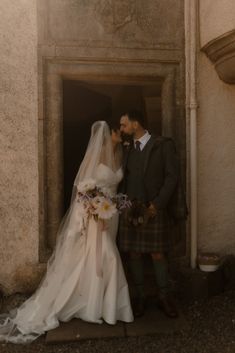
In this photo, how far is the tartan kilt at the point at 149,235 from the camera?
13.4 feet

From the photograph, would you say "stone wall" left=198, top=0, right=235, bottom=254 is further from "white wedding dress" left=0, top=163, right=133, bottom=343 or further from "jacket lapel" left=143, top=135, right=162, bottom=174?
"white wedding dress" left=0, top=163, right=133, bottom=343

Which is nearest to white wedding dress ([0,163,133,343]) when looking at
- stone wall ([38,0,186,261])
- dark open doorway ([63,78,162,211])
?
stone wall ([38,0,186,261])

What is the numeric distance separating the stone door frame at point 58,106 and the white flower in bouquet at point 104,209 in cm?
88

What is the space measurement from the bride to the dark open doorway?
1503 millimetres

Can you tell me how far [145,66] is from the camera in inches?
185

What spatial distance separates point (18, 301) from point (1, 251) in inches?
23.4

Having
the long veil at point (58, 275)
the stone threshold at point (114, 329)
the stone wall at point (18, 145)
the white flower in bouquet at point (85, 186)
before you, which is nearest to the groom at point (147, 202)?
the stone threshold at point (114, 329)

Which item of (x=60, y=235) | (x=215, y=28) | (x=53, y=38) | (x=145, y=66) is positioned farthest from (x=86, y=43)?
(x=60, y=235)

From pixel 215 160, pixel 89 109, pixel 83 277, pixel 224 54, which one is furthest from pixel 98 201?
pixel 89 109

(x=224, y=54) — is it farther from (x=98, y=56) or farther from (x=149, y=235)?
(x=149, y=235)

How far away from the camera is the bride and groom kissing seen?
399 cm

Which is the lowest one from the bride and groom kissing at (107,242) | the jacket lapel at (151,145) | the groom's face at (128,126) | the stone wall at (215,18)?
the bride and groom kissing at (107,242)

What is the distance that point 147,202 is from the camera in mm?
4148

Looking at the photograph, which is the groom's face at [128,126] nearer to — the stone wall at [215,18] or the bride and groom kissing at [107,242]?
the bride and groom kissing at [107,242]
